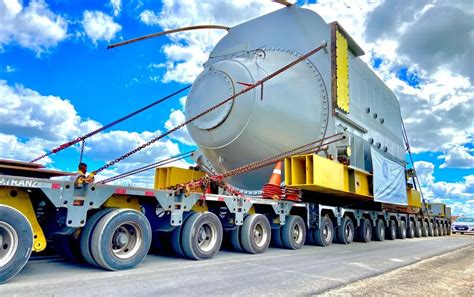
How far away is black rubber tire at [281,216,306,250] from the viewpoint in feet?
29.1

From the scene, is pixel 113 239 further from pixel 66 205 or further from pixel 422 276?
pixel 422 276

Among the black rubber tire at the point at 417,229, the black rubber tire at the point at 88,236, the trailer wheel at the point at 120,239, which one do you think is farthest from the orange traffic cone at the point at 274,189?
the black rubber tire at the point at 417,229

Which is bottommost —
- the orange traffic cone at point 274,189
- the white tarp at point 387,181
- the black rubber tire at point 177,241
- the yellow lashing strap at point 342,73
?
the black rubber tire at point 177,241

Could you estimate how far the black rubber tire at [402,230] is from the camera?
1605cm

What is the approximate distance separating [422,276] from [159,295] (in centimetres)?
412

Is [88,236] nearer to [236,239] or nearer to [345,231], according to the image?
[236,239]

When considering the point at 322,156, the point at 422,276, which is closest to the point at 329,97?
the point at 322,156

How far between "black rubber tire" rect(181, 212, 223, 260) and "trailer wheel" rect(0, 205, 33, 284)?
262 centimetres

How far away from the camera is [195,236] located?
6570mm

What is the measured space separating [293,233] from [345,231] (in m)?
3.11

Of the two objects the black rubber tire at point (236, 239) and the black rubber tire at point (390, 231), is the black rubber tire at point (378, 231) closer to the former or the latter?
the black rubber tire at point (390, 231)

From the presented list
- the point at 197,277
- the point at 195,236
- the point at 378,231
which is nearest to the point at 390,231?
the point at 378,231

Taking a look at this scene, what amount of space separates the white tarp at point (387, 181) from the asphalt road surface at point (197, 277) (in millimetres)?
4664

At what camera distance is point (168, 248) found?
23.7 feet
